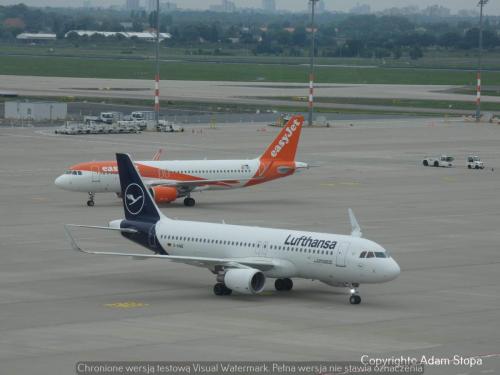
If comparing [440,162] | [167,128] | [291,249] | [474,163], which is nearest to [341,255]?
[291,249]

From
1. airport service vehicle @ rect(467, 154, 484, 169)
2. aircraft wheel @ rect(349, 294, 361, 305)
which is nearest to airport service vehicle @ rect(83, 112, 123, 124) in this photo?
airport service vehicle @ rect(467, 154, 484, 169)

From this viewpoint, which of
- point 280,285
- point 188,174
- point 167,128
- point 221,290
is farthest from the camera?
point 167,128

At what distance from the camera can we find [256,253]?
52.1m

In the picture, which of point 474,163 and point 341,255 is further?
point 474,163

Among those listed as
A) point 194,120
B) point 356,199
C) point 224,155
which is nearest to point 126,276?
point 356,199

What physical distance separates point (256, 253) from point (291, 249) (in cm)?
185

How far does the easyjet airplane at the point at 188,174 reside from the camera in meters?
82.6

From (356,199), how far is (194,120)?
7603cm

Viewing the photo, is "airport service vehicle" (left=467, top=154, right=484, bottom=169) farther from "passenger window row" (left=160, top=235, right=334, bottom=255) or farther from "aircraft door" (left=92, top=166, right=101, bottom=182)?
"passenger window row" (left=160, top=235, right=334, bottom=255)

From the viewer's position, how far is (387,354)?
40.8 meters

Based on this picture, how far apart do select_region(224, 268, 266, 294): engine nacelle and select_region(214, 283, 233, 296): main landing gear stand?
905 millimetres

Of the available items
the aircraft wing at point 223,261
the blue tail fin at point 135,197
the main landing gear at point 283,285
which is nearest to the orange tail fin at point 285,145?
the blue tail fin at point 135,197

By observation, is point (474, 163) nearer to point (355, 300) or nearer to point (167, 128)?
point (167, 128)

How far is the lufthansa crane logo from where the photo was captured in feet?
186
